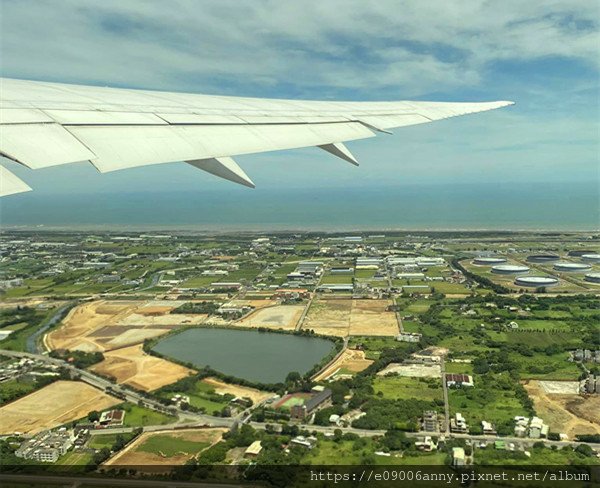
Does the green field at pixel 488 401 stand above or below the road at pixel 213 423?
above

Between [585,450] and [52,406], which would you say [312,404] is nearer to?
[585,450]

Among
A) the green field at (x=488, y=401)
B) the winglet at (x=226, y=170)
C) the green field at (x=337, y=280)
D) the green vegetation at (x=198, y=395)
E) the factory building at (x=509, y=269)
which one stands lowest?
the green vegetation at (x=198, y=395)

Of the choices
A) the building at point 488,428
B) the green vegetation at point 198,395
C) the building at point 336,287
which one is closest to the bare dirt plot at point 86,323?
the green vegetation at point 198,395

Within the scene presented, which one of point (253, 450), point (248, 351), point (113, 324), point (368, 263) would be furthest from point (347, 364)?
point (368, 263)

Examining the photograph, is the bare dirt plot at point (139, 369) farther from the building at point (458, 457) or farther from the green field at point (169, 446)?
the building at point (458, 457)

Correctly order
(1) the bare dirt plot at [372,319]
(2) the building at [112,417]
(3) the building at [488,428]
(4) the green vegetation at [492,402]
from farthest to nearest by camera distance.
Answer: (1) the bare dirt plot at [372,319]
(2) the building at [112,417]
(4) the green vegetation at [492,402]
(3) the building at [488,428]

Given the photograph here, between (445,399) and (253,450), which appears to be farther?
(445,399)

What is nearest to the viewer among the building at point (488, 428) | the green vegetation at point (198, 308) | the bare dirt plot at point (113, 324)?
the building at point (488, 428)
